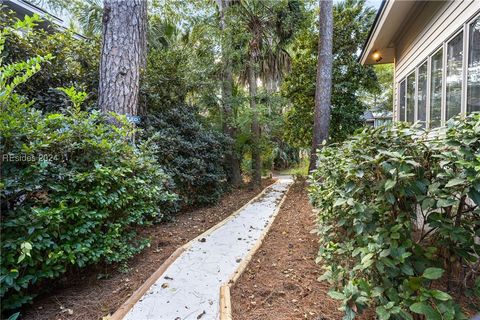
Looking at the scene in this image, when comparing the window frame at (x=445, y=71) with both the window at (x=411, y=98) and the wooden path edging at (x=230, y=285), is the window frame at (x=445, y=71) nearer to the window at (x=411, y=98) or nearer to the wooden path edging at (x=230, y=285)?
the window at (x=411, y=98)

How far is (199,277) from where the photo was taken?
8.89ft

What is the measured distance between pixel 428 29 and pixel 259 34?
6142mm

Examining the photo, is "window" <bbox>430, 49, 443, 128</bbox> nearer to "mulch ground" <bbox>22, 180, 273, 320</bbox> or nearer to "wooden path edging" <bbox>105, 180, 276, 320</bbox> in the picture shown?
"wooden path edging" <bbox>105, 180, 276, 320</bbox>

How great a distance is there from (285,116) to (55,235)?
9.80m

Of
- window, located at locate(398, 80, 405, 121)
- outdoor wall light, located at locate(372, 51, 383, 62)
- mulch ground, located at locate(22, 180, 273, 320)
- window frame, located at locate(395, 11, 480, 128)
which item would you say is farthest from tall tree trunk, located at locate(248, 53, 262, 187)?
mulch ground, located at locate(22, 180, 273, 320)

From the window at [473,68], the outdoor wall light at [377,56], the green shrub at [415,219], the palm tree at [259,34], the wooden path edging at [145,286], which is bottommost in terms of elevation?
the wooden path edging at [145,286]

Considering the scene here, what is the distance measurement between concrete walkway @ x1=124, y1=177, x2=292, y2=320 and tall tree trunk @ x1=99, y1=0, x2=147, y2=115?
8.22ft

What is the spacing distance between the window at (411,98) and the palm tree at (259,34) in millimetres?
4153

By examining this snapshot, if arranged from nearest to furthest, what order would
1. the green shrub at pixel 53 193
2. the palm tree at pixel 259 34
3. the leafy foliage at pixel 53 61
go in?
the green shrub at pixel 53 193
the leafy foliage at pixel 53 61
the palm tree at pixel 259 34

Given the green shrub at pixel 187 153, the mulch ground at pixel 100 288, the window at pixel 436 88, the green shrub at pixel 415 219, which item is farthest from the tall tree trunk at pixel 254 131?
the green shrub at pixel 415 219

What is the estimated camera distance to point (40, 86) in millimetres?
3969

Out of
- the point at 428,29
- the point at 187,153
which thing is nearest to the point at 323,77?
the point at 428,29

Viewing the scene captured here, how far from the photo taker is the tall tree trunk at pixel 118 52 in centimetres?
395

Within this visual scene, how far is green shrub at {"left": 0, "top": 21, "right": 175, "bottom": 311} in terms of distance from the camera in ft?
6.86
